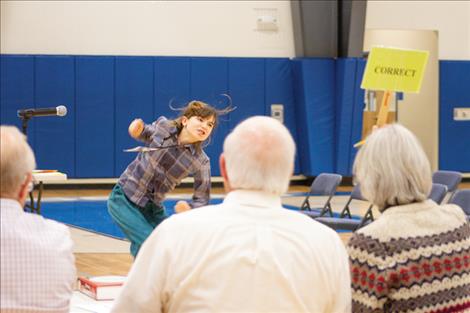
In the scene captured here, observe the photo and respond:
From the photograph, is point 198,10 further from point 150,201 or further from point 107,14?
point 150,201

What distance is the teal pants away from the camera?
19.1ft

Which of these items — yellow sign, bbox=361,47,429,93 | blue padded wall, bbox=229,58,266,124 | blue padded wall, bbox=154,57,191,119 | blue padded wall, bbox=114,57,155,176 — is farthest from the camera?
blue padded wall, bbox=229,58,266,124

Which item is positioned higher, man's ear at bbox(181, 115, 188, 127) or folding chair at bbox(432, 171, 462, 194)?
man's ear at bbox(181, 115, 188, 127)

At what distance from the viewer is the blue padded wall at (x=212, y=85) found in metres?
16.8

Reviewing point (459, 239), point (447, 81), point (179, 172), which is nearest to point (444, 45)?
point (447, 81)

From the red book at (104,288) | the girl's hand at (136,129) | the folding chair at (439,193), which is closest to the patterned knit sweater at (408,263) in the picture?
the red book at (104,288)

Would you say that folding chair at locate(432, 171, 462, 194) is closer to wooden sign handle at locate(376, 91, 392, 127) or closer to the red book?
wooden sign handle at locate(376, 91, 392, 127)

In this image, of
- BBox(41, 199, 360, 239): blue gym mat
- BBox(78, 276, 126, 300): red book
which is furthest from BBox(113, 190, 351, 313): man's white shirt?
BBox(41, 199, 360, 239): blue gym mat

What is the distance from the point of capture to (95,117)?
16.5m

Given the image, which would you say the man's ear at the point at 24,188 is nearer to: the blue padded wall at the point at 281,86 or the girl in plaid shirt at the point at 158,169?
the girl in plaid shirt at the point at 158,169

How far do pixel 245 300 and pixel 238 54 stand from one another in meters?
14.7

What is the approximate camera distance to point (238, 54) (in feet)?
56.2

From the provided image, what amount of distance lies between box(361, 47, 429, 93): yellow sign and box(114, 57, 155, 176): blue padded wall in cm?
1074

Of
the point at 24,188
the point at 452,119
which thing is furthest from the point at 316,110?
the point at 24,188
